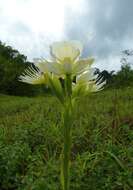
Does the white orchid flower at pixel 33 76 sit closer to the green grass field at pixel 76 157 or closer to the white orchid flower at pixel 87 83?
the white orchid flower at pixel 87 83

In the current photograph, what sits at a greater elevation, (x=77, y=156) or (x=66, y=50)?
(x=66, y=50)

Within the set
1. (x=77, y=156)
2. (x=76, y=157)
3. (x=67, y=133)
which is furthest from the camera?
(x=76, y=157)

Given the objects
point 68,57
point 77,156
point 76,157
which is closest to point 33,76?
point 68,57

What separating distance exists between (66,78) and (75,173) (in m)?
2.35

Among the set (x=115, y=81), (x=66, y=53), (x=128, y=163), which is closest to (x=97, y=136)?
(x=128, y=163)

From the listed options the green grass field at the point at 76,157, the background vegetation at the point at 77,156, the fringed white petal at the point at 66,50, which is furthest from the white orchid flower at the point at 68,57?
the green grass field at the point at 76,157


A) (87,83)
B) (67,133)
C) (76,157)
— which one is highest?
(87,83)

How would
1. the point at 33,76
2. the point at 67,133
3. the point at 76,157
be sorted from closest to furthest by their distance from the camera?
the point at 67,133 < the point at 33,76 < the point at 76,157

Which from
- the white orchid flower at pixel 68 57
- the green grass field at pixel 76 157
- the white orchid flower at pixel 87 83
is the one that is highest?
the white orchid flower at pixel 68 57

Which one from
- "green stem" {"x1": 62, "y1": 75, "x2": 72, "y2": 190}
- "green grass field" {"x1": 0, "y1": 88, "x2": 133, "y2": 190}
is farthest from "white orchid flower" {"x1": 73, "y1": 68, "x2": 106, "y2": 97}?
"green grass field" {"x1": 0, "y1": 88, "x2": 133, "y2": 190}

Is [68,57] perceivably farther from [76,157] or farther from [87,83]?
[76,157]

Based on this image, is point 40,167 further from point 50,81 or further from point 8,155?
point 50,81

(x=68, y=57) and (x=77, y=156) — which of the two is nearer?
(x=68, y=57)

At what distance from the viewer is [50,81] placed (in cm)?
171
